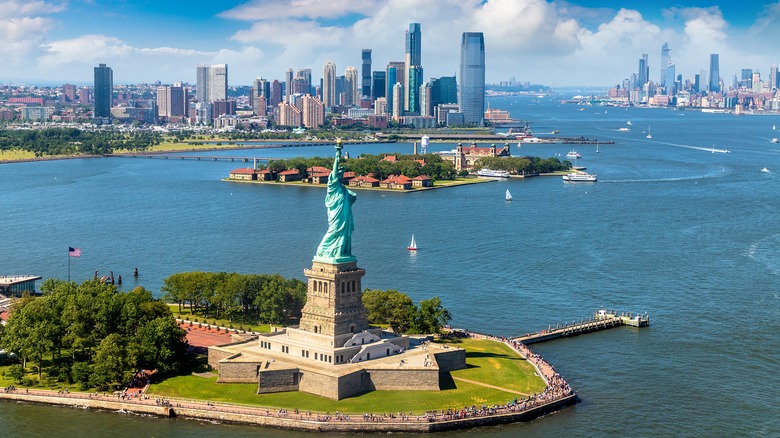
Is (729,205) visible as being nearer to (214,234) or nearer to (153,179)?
(214,234)

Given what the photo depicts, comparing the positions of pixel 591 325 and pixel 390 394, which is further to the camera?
pixel 591 325

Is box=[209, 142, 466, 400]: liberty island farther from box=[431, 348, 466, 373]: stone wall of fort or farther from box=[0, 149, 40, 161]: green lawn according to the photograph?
box=[0, 149, 40, 161]: green lawn

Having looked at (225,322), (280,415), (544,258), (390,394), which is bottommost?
(280,415)

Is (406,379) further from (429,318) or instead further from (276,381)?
(429,318)

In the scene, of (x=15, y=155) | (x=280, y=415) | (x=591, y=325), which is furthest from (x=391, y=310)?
(x=15, y=155)

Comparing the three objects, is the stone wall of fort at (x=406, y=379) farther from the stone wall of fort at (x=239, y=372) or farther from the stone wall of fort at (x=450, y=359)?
the stone wall of fort at (x=239, y=372)

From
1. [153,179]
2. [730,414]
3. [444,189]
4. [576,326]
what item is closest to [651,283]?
[576,326]

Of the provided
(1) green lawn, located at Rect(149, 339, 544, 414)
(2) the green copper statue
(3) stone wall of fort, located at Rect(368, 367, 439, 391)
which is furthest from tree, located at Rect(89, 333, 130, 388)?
(3) stone wall of fort, located at Rect(368, 367, 439, 391)
